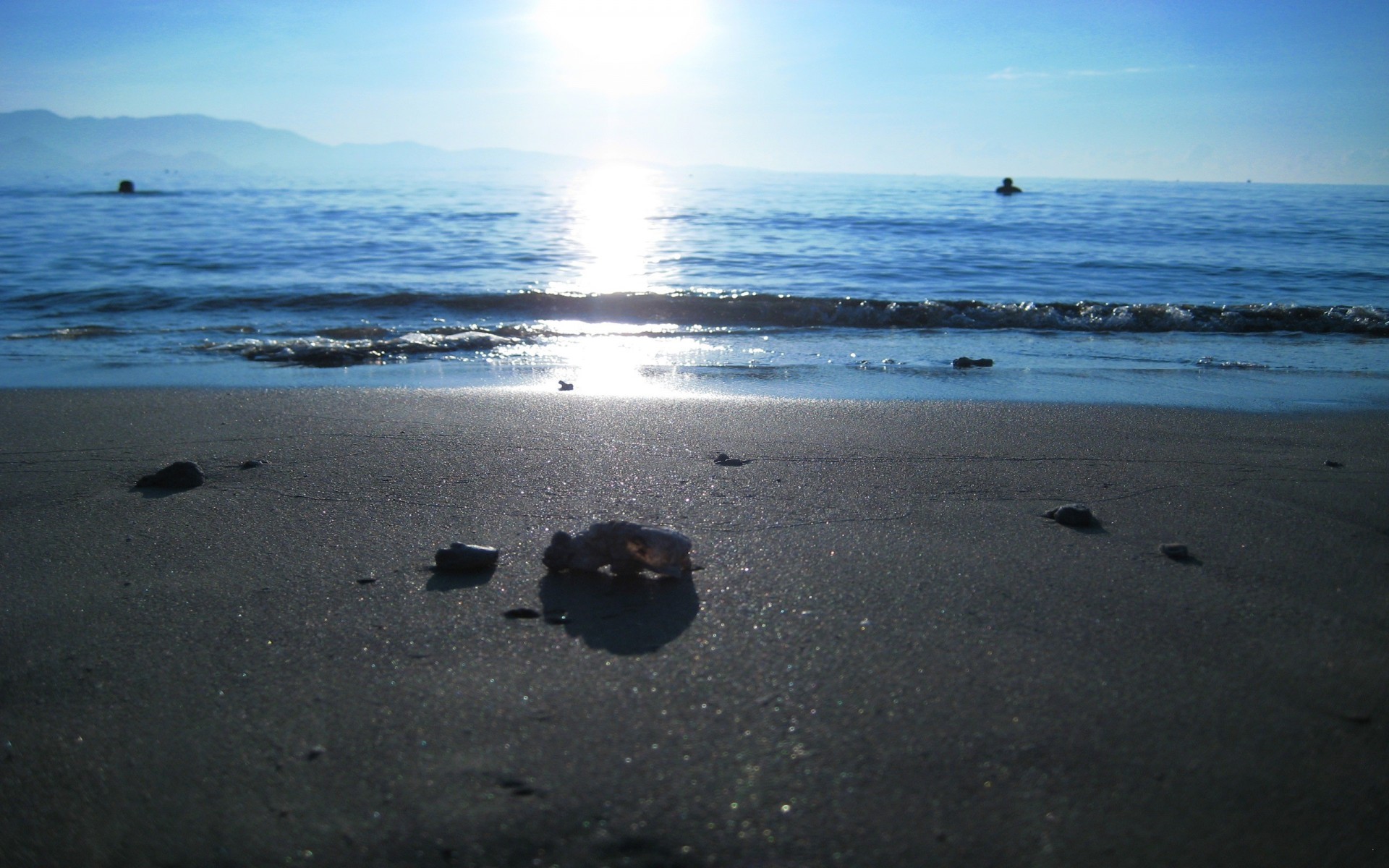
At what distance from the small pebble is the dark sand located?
0.04 m

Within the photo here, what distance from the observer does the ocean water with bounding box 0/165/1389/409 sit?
19.7 feet

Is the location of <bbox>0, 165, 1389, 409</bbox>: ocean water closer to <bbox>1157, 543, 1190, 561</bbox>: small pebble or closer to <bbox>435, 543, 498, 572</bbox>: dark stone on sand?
<bbox>1157, 543, 1190, 561</bbox>: small pebble

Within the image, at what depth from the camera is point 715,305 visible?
32.7ft

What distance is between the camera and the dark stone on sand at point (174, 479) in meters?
3.17

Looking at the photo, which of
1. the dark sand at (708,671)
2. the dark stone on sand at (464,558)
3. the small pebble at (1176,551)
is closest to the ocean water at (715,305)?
the dark sand at (708,671)

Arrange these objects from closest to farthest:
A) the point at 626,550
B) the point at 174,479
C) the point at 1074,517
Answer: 1. the point at 626,550
2. the point at 1074,517
3. the point at 174,479

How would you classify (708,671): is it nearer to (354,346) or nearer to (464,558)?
(464,558)

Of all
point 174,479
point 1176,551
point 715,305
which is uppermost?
point 715,305

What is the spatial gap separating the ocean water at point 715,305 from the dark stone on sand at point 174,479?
2374mm

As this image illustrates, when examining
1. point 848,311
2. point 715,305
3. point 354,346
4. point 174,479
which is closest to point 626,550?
point 174,479

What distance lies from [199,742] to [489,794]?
0.61 m

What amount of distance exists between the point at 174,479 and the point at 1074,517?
3125 mm

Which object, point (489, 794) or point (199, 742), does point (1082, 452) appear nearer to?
point (489, 794)

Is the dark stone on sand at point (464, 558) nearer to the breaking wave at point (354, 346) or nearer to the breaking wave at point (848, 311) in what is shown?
the breaking wave at point (354, 346)
